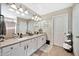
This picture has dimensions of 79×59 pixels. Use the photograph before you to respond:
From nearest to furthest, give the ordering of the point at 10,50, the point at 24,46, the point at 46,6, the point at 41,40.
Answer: the point at 10,50
the point at 46,6
the point at 24,46
the point at 41,40

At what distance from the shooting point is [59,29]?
208 centimetres

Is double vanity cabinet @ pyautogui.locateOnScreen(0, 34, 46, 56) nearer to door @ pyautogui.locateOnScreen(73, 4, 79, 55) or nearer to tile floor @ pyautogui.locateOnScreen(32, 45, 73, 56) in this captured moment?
tile floor @ pyautogui.locateOnScreen(32, 45, 73, 56)

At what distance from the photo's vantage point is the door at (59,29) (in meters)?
2.03

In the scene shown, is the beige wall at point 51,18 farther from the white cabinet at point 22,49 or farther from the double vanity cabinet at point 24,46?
the white cabinet at point 22,49

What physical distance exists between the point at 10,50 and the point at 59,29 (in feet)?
3.91

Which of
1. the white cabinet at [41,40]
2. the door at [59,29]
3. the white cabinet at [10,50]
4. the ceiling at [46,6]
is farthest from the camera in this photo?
the white cabinet at [41,40]

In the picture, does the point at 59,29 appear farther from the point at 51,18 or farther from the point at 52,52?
the point at 52,52

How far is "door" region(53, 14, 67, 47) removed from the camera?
203cm

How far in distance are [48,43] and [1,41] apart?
3.54 feet

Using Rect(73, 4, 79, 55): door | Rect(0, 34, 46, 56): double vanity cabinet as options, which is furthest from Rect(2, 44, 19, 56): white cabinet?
Rect(73, 4, 79, 55): door

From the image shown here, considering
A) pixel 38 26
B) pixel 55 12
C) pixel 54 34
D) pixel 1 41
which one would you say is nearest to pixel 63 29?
pixel 54 34

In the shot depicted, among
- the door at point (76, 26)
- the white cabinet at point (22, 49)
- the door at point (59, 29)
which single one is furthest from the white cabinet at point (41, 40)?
the door at point (76, 26)

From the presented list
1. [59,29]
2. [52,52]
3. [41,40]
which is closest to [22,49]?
[41,40]

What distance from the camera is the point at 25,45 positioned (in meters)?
2.07
